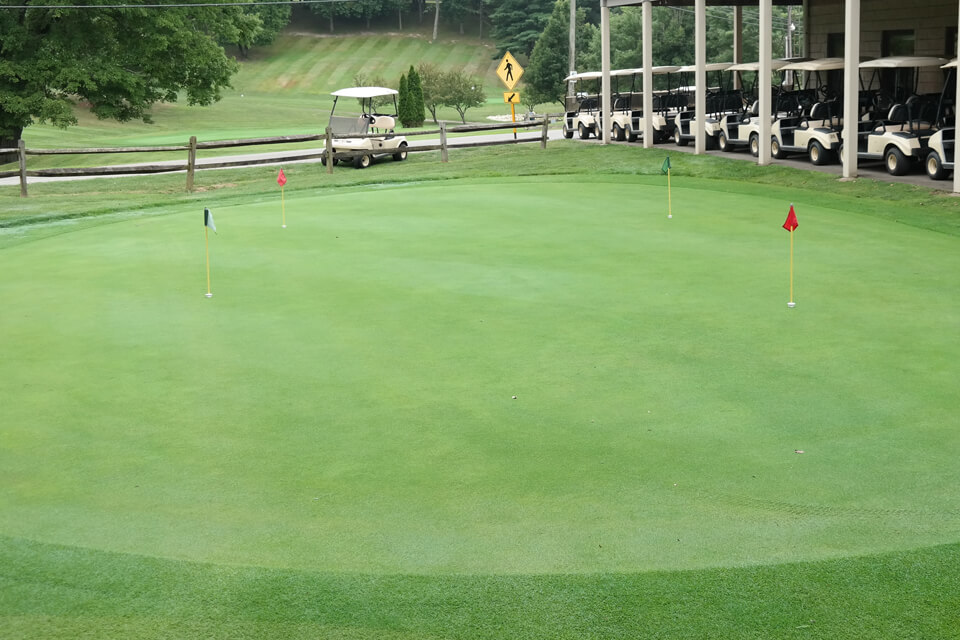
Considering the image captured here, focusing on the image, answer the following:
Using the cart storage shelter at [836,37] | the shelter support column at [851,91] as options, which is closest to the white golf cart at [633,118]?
the cart storage shelter at [836,37]

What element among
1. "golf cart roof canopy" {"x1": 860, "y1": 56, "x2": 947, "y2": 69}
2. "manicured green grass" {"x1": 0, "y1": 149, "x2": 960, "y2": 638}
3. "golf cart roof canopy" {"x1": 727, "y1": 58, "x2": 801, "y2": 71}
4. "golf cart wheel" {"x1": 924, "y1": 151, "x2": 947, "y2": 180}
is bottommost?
"manicured green grass" {"x1": 0, "y1": 149, "x2": 960, "y2": 638}

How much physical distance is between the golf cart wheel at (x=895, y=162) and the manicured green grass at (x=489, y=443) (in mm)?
6445

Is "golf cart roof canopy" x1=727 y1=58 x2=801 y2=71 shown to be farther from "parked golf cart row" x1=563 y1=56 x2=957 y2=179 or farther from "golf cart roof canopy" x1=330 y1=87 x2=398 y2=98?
"golf cart roof canopy" x1=330 y1=87 x2=398 y2=98

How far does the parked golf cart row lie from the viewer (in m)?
17.9

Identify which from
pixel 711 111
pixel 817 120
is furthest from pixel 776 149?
pixel 711 111

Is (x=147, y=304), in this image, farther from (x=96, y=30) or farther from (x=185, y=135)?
(x=185, y=135)

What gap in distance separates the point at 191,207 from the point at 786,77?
56.4ft

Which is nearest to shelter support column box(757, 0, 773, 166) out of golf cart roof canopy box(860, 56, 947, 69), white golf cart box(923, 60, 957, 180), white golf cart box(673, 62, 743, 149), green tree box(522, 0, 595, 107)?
golf cart roof canopy box(860, 56, 947, 69)

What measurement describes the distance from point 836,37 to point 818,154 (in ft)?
37.6

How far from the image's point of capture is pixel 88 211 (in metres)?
18.5

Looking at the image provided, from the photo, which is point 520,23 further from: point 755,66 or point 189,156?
point 189,156

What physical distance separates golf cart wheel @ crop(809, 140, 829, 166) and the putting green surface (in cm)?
841

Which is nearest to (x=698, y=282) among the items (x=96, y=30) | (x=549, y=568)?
(x=549, y=568)

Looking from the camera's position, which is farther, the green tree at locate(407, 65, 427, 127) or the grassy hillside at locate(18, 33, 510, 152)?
the grassy hillside at locate(18, 33, 510, 152)
